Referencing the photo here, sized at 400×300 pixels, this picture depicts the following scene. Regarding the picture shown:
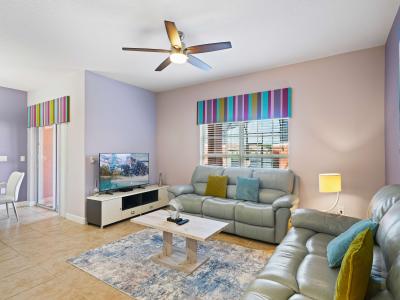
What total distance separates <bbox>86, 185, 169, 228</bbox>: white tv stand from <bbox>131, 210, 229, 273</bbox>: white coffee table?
1.28 m

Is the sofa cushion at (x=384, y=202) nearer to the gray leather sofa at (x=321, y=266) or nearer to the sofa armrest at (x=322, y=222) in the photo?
the gray leather sofa at (x=321, y=266)

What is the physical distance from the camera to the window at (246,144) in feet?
12.9

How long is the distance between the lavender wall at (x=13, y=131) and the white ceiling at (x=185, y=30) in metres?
1.33

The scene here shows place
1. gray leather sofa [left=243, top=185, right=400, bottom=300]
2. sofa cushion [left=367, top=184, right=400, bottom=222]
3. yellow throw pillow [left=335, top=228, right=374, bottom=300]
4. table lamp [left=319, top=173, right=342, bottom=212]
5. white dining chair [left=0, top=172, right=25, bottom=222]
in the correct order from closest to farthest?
yellow throw pillow [left=335, top=228, right=374, bottom=300] → gray leather sofa [left=243, top=185, right=400, bottom=300] → sofa cushion [left=367, top=184, right=400, bottom=222] → table lamp [left=319, top=173, right=342, bottom=212] → white dining chair [left=0, top=172, right=25, bottom=222]

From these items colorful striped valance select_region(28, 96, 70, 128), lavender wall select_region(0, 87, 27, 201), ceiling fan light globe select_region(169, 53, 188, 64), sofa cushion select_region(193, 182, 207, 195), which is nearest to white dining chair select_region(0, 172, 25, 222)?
lavender wall select_region(0, 87, 27, 201)

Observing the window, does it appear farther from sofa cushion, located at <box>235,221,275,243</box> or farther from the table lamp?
sofa cushion, located at <box>235,221,275,243</box>

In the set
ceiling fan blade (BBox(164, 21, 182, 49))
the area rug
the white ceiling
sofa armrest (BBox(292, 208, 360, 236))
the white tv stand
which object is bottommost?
the area rug

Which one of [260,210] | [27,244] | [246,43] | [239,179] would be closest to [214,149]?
[239,179]

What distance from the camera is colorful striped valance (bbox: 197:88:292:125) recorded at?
378cm

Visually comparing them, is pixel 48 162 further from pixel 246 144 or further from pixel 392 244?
pixel 392 244

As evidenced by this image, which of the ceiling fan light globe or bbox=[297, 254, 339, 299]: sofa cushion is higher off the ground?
the ceiling fan light globe

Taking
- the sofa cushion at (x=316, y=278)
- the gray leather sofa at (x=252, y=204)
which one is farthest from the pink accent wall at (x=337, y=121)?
the sofa cushion at (x=316, y=278)

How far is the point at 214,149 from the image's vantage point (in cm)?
466

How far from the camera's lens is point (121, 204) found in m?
3.94
